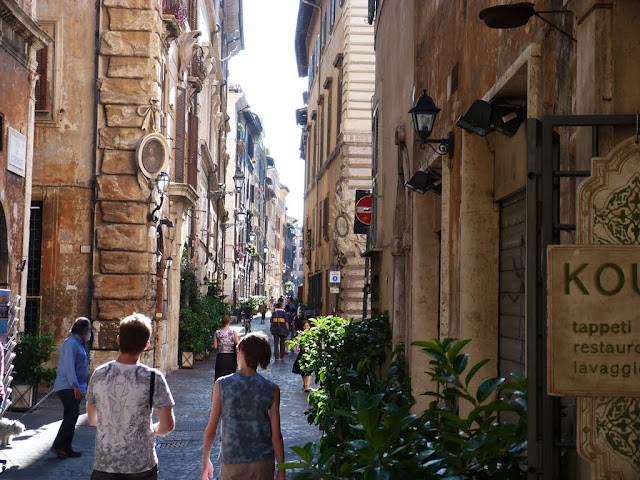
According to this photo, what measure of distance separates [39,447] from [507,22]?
8321 mm

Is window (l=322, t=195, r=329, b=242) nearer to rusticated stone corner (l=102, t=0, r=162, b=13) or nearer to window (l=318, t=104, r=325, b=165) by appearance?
window (l=318, t=104, r=325, b=165)

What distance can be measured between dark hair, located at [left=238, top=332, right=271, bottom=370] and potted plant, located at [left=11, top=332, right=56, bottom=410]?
9.16 m

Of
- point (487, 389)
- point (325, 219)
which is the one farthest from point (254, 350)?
point (325, 219)

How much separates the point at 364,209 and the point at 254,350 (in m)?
11.7

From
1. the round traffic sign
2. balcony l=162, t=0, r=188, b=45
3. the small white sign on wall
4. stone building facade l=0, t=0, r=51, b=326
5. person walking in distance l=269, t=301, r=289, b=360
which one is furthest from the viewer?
person walking in distance l=269, t=301, r=289, b=360

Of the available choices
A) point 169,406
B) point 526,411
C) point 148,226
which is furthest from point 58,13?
point 526,411

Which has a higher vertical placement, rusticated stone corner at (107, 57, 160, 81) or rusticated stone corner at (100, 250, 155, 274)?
rusticated stone corner at (107, 57, 160, 81)

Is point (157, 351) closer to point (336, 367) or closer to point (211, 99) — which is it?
point (336, 367)

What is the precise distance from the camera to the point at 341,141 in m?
28.7

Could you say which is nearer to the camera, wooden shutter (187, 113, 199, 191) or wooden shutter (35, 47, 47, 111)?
wooden shutter (35, 47, 47, 111)

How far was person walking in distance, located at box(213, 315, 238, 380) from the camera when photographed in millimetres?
14750

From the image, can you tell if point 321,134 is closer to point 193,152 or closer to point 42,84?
point 193,152

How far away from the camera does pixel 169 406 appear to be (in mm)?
5840

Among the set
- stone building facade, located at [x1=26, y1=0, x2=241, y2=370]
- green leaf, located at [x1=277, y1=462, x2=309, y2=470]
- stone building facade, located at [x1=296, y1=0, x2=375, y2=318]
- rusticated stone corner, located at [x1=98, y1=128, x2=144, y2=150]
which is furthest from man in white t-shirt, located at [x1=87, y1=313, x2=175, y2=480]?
stone building facade, located at [x1=296, y1=0, x2=375, y2=318]
